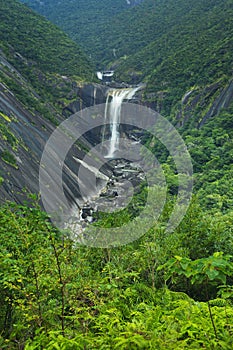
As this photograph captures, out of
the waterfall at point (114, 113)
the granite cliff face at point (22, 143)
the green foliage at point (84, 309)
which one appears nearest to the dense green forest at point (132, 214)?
the green foliage at point (84, 309)

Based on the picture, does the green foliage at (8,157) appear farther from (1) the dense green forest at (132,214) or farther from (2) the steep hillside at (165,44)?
(2) the steep hillside at (165,44)

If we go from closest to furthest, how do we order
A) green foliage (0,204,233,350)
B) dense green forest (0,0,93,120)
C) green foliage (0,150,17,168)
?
green foliage (0,204,233,350), green foliage (0,150,17,168), dense green forest (0,0,93,120)

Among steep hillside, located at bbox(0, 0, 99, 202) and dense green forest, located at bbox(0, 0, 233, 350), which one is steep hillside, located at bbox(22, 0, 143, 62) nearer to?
dense green forest, located at bbox(0, 0, 233, 350)

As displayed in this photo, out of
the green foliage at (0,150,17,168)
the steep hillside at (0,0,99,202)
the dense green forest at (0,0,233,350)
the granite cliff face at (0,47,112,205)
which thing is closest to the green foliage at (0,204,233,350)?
the dense green forest at (0,0,233,350)

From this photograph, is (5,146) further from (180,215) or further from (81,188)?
(180,215)

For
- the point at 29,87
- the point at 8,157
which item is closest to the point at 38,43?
the point at 29,87

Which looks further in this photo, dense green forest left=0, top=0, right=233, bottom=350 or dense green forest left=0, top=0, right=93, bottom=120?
dense green forest left=0, top=0, right=93, bottom=120

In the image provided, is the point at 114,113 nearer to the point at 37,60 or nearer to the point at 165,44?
the point at 37,60
